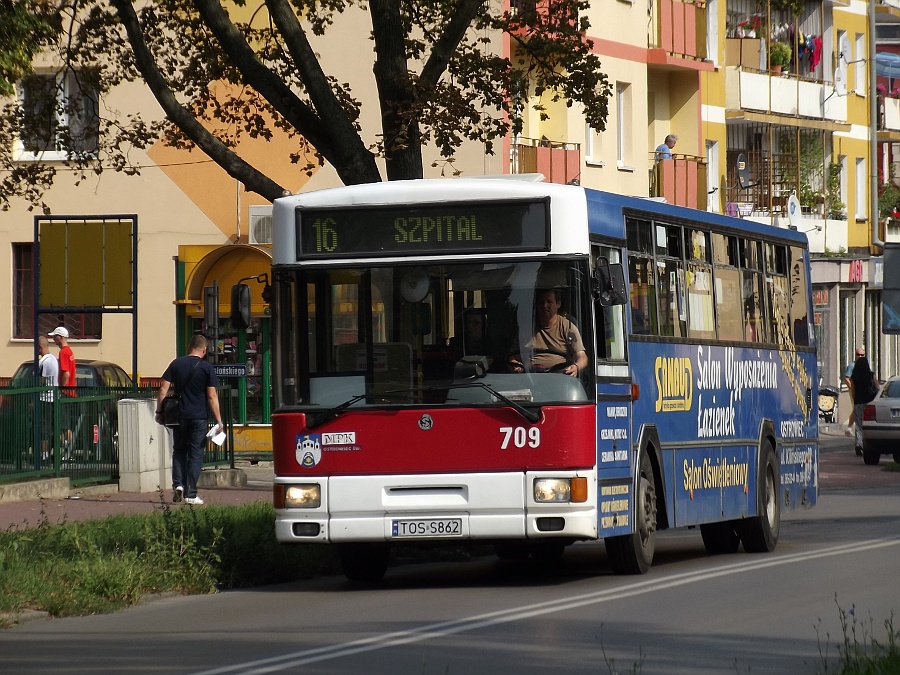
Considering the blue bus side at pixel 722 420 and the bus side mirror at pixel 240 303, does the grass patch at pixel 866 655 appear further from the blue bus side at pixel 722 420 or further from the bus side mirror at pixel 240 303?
the bus side mirror at pixel 240 303

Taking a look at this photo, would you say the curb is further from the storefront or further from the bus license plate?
the bus license plate

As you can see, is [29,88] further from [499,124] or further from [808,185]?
[808,185]

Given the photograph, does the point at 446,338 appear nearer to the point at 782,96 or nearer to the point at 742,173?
the point at 742,173

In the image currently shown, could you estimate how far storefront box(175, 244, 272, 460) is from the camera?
107ft

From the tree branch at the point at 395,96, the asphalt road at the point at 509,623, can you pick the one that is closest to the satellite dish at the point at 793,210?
the tree branch at the point at 395,96

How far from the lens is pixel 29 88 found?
2158 cm

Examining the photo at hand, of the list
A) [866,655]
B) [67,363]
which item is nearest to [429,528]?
[866,655]

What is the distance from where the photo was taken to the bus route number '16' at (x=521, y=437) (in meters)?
13.5

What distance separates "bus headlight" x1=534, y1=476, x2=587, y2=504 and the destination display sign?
158cm

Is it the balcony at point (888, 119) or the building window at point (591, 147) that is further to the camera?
the balcony at point (888, 119)

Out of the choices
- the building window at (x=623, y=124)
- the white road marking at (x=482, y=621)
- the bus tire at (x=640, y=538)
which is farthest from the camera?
the building window at (x=623, y=124)

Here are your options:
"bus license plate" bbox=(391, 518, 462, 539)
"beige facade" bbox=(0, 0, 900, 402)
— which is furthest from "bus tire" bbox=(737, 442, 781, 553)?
"beige facade" bbox=(0, 0, 900, 402)

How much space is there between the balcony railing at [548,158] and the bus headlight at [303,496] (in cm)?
2414

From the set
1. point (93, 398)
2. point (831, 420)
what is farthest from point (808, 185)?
point (93, 398)
